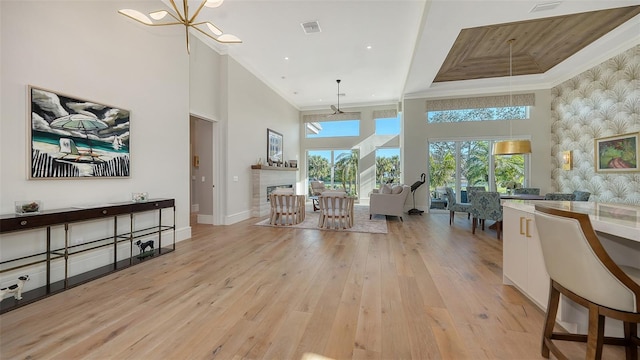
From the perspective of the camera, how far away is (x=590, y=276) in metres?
1.26

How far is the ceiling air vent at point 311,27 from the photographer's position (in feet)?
14.9

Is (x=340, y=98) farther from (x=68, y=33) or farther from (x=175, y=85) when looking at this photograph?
(x=68, y=33)

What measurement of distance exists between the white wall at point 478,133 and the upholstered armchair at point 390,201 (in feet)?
5.72

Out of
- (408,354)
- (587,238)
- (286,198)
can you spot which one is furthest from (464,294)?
(286,198)

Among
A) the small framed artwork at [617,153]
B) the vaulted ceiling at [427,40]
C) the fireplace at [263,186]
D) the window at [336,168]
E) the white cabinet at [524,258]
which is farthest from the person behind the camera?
the window at [336,168]

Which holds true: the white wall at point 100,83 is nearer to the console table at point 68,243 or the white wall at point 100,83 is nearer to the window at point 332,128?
the console table at point 68,243

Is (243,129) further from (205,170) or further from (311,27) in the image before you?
(311,27)

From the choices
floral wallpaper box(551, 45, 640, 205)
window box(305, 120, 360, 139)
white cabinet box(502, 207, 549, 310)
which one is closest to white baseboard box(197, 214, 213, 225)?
white cabinet box(502, 207, 549, 310)

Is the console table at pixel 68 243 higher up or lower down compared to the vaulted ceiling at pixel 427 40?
lower down

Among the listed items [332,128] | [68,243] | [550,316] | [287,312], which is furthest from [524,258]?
[332,128]

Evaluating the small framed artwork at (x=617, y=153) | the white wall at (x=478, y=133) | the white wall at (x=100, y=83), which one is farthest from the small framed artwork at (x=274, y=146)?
the small framed artwork at (x=617, y=153)

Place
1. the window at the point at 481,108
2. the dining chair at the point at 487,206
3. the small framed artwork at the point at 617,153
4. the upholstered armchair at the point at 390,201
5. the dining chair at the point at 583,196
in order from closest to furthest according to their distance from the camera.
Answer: the small framed artwork at the point at 617,153 < the dining chair at the point at 583,196 < the dining chair at the point at 487,206 < the upholstered armchair at the point at 390,201 < the window at the point at 481,108

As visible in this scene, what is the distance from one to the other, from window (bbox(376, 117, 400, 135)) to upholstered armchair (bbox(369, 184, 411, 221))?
3.86 metres

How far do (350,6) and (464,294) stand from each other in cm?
438
